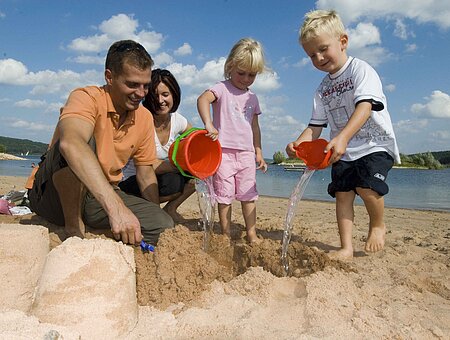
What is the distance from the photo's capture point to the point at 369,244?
117 inches

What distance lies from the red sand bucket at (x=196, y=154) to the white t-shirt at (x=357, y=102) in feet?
3.02

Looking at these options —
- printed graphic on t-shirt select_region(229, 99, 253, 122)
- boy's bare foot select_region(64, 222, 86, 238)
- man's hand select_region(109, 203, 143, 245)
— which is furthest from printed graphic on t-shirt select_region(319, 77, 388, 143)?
boy's bare foot select_region(64, 222, 86, 238)

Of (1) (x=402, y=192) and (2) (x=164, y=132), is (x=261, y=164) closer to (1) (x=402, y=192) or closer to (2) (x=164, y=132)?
(2) (x=164, y=132)

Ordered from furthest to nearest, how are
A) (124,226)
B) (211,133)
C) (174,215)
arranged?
1. (174,215)
2. (211,133)
3. (124,226)

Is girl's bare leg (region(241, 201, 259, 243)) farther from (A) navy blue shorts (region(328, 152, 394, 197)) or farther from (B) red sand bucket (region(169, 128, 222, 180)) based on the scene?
(A) navy blue shorts (region(328, 152, 394, 197))

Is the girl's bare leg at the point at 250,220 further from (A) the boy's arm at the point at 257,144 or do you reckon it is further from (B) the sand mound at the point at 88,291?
(B) the sand mound at the point at 88,291

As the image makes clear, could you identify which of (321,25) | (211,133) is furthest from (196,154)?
(321,25)

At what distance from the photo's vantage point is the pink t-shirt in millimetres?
3455

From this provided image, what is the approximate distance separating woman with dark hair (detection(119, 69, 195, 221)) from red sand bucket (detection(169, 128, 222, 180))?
33cm

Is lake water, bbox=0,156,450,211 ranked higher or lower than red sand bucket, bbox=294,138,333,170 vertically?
lower

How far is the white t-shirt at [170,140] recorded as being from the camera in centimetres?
356

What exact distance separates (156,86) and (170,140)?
20.8 inches

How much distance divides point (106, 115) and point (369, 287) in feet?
5.91

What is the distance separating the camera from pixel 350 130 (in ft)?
9.04
